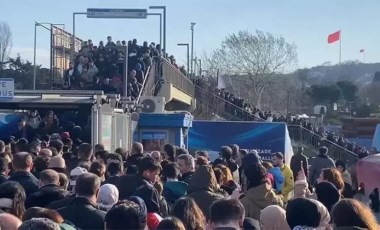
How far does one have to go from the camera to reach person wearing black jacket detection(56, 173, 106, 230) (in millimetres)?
7559

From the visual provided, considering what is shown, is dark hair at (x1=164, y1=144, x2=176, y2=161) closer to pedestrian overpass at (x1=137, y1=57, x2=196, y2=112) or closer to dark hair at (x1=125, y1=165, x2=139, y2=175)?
dark hair at (x1=125, y1=165, x2=139, y2=175)

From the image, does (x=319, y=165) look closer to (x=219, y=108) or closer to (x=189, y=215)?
(x=189, y=215)

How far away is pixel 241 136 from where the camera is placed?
25.0 meters

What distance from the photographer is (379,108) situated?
8006 cm

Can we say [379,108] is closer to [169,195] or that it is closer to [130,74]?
[130,74]

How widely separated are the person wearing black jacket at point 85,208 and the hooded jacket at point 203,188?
4.85ft

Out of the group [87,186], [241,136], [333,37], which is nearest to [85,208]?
[87,186]

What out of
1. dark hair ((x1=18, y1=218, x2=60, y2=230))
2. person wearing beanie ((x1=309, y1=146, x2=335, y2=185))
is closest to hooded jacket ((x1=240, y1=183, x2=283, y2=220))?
dark hair ((x1=18, y1=218, x2=60, y2=230))

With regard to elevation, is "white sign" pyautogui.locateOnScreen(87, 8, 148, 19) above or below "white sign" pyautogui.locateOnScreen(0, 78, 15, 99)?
above

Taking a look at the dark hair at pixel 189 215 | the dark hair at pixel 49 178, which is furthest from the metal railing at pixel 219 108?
the dark hair at pixel 189 215

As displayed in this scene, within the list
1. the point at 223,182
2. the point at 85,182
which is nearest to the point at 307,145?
the point at 223,182

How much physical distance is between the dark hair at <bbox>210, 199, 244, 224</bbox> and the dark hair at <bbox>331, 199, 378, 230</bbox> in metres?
0.84

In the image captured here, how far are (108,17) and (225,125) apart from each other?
21.3ft

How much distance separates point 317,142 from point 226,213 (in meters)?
34.6
